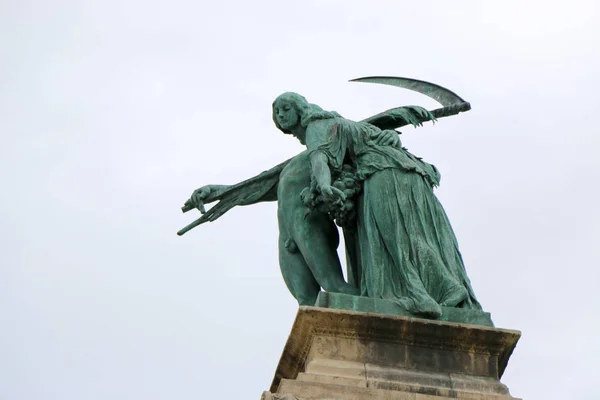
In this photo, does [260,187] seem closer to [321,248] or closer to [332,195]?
[321,248]

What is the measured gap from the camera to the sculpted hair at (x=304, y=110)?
13.9 meters

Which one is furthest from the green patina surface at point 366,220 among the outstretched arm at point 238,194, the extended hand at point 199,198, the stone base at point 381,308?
the extended hand at point 199,198

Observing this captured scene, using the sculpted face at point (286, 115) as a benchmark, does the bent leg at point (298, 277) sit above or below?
below

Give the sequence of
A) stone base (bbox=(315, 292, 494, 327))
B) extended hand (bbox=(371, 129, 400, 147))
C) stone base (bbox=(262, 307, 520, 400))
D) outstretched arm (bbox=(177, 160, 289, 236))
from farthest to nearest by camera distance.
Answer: outstretched arm (bbox=(177, 160, 289, 236))
extended hand (bbox=(371, 129, 400, 147))
stone base (bbox=(315, 292, 494, 327))
stone base (bbox=(262, 307, 520, 400))

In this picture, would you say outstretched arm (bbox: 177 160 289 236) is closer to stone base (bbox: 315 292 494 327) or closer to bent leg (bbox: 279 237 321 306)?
bent leg (bbox: 279 237 321 306)

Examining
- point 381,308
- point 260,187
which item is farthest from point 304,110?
point 381,308

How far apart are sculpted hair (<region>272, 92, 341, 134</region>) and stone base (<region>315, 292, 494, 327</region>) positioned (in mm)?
2510

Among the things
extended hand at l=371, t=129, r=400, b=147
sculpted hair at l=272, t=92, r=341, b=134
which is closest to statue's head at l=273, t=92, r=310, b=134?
sculpted hair at l=272, t=92, r=341, b=134

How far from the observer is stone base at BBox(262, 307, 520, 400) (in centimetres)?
1153

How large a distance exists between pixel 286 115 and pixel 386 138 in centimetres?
128

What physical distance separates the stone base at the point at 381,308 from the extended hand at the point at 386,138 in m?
2.04

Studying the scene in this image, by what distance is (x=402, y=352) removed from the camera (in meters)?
11.9

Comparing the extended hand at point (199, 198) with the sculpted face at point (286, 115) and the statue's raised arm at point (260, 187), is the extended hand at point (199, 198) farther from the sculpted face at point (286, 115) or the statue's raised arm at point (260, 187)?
the sculpted face at point (286, 115)

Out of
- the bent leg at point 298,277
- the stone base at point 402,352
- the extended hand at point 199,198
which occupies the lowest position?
the stone base at point 402,352
